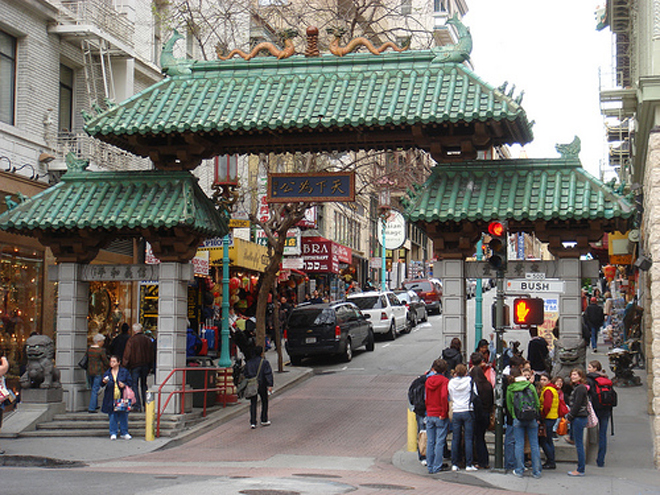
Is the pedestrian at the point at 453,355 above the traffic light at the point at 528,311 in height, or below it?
below

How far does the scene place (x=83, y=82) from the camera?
2289cm

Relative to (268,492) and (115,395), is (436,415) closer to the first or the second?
(268,492)

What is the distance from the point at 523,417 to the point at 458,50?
7069 mm

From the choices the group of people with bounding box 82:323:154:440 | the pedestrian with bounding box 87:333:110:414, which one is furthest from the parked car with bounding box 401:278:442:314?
the pedestrian with bounding box 87:333:110:414

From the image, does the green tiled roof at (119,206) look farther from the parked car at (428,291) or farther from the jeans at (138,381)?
the parked car at (428,291)

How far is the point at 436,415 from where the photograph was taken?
41.3 feet

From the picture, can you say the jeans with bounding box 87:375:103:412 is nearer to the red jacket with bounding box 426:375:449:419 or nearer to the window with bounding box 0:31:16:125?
the red jacket with bounding box 426:375:449:419

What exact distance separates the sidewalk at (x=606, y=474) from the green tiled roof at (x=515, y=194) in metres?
3.95

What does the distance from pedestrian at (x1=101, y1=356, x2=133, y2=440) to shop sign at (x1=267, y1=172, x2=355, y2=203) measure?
4.27 m

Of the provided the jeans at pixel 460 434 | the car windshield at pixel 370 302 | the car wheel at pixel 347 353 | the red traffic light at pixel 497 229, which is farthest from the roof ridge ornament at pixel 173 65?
the car windshield at pixel 370 302

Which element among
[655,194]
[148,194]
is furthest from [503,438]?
[148,194]

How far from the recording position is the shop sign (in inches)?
618

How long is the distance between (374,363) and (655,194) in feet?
48.8

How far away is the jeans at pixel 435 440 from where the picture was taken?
12602mm
